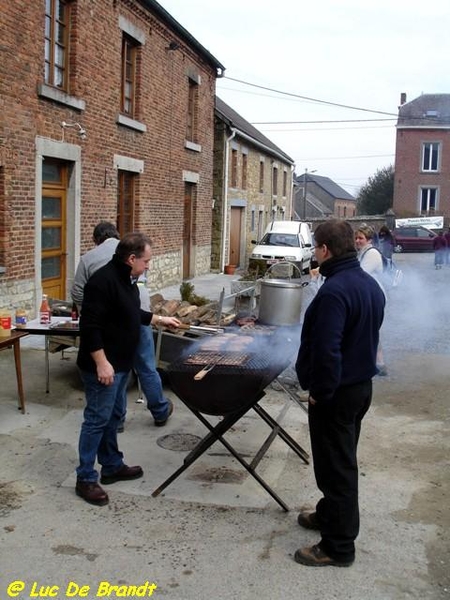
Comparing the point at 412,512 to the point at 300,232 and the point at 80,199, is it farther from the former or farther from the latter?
the point at 300,232

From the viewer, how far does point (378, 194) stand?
55.5 m

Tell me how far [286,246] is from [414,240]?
53.9ft

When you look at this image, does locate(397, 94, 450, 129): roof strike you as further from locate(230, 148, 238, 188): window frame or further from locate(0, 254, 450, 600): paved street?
locate(0, 254, 450, 600): paved street

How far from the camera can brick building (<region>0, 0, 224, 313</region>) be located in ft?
29.3

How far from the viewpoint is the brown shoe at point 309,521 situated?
4.01 m

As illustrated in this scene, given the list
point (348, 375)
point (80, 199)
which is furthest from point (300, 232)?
point (348, 375)

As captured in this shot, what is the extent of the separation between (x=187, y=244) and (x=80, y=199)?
6.95 m

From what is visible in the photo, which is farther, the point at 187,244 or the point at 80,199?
the point at 187,244

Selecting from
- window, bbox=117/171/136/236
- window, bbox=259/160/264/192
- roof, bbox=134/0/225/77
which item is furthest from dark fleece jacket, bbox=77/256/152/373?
window, bbox=259/160/264/192

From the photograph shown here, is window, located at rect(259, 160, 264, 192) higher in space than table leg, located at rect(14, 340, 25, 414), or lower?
higher

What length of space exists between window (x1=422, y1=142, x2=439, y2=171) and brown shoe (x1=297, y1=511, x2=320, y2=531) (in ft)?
150

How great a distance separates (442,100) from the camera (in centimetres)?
4803

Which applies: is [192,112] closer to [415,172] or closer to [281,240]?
[281,240]

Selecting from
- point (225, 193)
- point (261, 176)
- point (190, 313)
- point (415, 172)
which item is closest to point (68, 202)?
point (190, 313)
